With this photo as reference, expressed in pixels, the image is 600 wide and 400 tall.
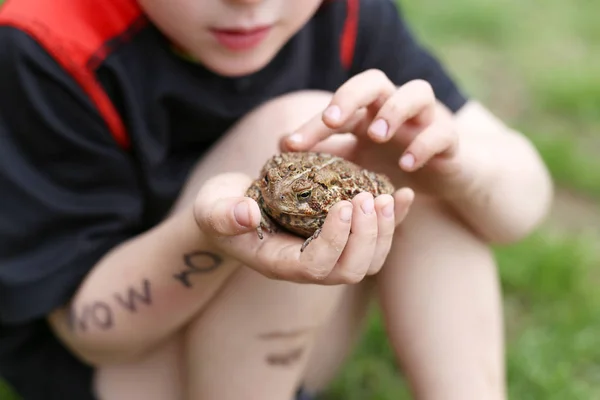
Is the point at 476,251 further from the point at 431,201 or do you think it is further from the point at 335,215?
the point at 335,215

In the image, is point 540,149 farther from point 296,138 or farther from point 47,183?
point 47,183

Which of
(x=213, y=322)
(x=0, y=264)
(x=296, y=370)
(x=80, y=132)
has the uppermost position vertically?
(x=80, y=132)

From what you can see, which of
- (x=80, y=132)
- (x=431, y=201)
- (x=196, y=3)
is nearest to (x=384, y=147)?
(x=431, y=201)

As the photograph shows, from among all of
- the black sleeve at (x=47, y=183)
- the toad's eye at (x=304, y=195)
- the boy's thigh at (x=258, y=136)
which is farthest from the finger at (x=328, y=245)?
the black sleeve at (x=47, y=183)

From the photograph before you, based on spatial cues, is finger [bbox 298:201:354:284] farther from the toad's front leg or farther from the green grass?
the green grass

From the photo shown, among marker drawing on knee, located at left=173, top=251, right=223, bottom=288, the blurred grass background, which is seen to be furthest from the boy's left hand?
the blurred grass background

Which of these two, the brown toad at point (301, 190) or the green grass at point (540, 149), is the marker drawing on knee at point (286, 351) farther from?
the green grass at point (540, 149)

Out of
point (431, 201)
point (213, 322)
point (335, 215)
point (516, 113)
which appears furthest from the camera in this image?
point (516, 113)
